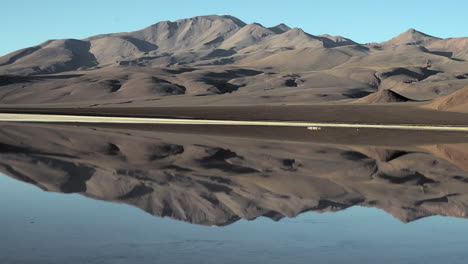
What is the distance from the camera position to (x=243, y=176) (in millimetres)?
22375

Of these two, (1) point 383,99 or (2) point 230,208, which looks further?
(1) point 383,99

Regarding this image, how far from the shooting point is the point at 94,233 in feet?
43.6

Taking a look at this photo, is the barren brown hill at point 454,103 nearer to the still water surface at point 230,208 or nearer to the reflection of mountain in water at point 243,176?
the reflection of mountain in water at point 243,176

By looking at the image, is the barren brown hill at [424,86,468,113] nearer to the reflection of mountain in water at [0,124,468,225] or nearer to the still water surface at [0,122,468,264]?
the reflection of mountain in water at [0,124,468,225]

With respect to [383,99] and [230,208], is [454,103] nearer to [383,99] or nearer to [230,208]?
[383,99]

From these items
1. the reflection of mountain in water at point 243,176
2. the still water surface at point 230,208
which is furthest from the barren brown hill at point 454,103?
the still water surface at point 230,208

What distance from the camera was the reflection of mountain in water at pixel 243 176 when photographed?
1662 cm

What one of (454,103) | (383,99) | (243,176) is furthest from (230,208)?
(383,99)

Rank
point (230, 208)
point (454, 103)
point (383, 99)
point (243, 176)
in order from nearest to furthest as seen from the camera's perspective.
Result: point (230, 208) → point (243, 176) → point (454, 103) → point (383, 99)

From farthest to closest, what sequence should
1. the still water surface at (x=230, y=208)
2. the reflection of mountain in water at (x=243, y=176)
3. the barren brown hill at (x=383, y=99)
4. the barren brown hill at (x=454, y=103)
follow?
the barren brown hill at (x=383, y=99) → the barren brown hill at (x=454, y=103) → the reflection of mountain in water at (x=243, y=176) → the still water surface at (x=230, y=208)

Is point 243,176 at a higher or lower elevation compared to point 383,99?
higher

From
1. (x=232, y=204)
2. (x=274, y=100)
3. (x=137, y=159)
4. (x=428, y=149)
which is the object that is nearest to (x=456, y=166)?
(x=428, y=149)

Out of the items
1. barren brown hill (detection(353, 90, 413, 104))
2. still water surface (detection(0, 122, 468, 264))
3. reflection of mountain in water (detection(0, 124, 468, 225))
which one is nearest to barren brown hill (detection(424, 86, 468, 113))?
barren brown hill (detection(353, 90, 413, 104))

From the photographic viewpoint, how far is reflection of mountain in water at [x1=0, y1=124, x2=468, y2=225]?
16.6 meters
